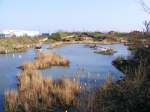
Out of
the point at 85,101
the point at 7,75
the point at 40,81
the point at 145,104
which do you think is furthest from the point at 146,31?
the point at 7,75

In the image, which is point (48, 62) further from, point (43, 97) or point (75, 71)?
point (43, 97)

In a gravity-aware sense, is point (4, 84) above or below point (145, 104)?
below

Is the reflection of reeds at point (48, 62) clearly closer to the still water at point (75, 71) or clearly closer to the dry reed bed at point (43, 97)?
the still water at point (75, 71)

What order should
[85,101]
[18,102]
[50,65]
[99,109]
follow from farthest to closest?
[50,65] → [18,102] → [85,101] → [99,109]

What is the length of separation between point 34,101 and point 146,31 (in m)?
5.40

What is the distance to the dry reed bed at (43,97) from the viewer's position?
9.58 m

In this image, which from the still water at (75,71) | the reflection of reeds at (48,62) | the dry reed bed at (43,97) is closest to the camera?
the dry reed bed at (43,97)

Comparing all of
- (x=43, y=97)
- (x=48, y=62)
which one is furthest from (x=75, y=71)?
(x=43, y=97)

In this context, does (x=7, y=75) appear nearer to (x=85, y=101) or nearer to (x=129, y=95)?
(x=85, y=101)

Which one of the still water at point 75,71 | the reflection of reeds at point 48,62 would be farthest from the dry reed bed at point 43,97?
the reflection of reeds at point 48,62

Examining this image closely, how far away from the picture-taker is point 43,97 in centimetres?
1017

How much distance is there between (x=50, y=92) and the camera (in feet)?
34.6

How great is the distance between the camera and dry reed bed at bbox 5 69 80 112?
377 inches

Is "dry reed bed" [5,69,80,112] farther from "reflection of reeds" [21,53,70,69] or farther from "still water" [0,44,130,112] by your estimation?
"reflection of reeds" [21,53,70,69]
